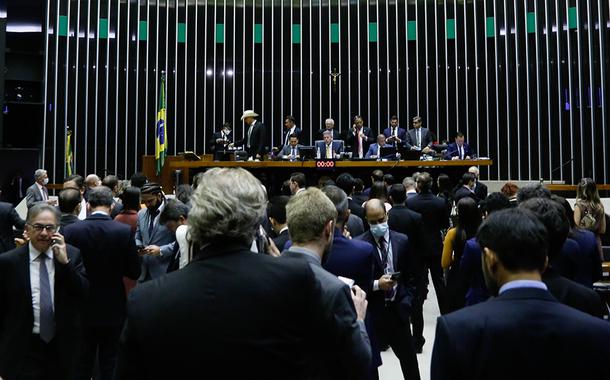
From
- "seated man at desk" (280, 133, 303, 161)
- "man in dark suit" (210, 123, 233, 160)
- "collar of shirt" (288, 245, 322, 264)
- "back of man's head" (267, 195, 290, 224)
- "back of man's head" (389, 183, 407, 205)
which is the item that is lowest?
"collar of shirt" (288, 245, 322, 264)

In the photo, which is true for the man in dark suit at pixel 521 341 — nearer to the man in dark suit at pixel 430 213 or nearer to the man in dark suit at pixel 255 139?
the man in dark suit at pixel 430 213

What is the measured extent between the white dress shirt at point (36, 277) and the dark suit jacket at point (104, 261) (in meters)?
0.50

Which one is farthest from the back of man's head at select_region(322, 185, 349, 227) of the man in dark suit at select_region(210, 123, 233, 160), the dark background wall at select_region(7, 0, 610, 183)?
the dark background wall at select_region(7, 0, 610, 183)

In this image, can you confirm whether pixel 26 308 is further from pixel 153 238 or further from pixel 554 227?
pixel 554 227

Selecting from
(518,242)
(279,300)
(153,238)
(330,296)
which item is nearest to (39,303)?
(153,238)

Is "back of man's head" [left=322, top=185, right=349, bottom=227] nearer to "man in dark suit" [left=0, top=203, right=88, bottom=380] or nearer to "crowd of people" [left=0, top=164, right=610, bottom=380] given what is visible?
"crowd of people" [left=0, top=164, right=610, bottom=380]

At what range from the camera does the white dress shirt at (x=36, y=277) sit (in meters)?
2.96

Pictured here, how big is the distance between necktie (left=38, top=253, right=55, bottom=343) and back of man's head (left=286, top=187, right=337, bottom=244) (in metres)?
1.50

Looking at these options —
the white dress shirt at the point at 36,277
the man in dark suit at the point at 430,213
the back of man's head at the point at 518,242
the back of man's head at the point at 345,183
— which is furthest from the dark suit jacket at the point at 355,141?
the back of man's head at the point at 518,242

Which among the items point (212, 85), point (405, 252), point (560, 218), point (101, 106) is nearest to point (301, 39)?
point (212, 85)

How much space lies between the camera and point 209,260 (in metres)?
1.51

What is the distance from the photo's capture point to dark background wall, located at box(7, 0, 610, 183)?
13477 mm

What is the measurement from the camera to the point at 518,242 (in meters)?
1.58

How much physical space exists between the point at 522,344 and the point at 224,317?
2.33ft
